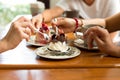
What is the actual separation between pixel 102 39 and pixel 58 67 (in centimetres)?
25

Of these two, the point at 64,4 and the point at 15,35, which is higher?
the point at 64,4

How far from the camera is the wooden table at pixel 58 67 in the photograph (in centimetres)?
80

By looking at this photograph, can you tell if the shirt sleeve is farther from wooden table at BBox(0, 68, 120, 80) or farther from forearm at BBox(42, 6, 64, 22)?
wooden table at BBox(0, 68, 120, 80)

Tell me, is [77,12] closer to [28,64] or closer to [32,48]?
[32,48]

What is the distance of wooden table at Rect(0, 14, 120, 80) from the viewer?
0.80 meters

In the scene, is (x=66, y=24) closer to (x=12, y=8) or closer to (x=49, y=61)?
(x=49, y=61)

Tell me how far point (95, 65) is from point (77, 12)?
3.24ft

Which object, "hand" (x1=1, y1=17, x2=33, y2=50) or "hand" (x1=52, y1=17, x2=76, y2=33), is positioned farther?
"hand" (x1=52, y1=17, x2=76, y2=33)

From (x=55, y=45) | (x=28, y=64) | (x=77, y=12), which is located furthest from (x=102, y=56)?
(x=77, y=12)

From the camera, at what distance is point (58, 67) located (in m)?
0.88

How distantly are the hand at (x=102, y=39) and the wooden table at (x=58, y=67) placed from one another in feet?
0.10

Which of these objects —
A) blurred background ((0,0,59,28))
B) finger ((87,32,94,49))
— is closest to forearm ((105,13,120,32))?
finger ((87,32,94,49))

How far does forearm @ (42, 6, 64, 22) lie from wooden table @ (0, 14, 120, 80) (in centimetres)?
66

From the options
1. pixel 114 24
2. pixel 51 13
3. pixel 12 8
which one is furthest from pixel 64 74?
pixel 12 8
